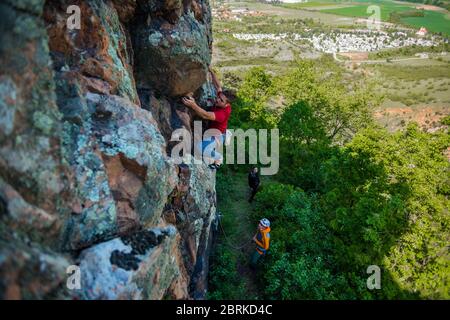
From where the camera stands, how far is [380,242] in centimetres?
1438

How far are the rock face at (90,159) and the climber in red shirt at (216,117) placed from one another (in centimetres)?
142

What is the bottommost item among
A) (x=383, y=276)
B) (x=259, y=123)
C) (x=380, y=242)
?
(x=383, y=276)

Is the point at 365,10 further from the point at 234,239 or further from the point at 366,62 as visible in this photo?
the point at 234,239

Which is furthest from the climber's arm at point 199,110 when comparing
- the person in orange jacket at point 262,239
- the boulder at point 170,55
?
the person in orange jacket at point 262,239

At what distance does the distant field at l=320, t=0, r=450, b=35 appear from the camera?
12912 cm

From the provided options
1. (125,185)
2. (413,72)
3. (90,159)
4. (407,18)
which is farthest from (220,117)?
(407,18)

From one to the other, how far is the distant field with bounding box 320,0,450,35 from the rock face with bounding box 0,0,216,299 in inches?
5769

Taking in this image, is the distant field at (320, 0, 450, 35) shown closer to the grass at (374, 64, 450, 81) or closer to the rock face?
the grass at (374, 64, 450, 81)

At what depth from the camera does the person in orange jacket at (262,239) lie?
40.1ft

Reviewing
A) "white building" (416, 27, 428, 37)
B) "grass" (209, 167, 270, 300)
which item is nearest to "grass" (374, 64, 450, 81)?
"white building" (416, 27, 428, 37)

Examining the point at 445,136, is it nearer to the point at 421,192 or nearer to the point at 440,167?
the point at 440,167
